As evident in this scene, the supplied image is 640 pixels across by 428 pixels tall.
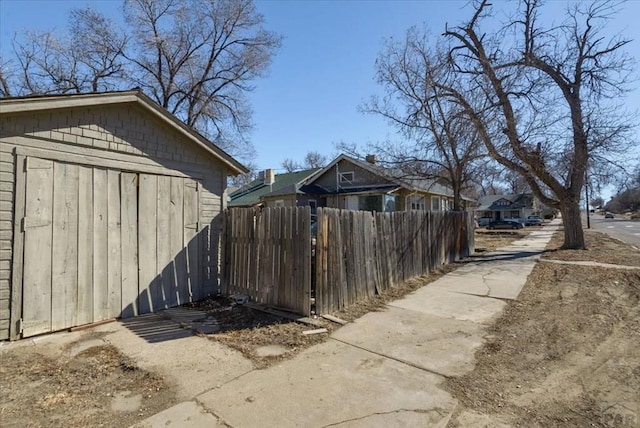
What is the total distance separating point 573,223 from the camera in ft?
50.1

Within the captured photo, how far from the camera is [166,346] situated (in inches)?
172

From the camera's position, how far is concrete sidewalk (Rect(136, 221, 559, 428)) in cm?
283

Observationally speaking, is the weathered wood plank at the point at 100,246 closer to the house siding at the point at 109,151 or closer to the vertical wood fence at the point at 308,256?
the house siding at the point at 109,151

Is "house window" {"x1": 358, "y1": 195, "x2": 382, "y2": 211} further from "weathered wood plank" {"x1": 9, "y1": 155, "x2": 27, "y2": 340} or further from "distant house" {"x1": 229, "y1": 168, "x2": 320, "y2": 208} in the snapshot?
"weathered wood plank" {"x1": 9, "y1": 155, "x2": 27, "y2": 340}

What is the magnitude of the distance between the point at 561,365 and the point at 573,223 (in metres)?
14.3

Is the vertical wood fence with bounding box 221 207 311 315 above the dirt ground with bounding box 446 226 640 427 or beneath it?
above

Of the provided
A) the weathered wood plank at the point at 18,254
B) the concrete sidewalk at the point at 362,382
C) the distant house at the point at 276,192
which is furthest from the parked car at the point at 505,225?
the weathered wood plank at the point at 18,254

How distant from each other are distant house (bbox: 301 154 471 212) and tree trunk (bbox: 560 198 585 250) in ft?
23.1

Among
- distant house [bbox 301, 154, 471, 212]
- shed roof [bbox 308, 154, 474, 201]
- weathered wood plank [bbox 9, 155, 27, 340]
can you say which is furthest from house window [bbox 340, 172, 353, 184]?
weathered wood plank [bbox 9, 155, 27, 340]

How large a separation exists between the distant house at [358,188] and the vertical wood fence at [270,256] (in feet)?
46.2

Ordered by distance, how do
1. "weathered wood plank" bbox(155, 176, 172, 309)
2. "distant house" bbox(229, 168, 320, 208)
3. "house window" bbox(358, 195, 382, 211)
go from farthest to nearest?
"distant house" bbox(229, 168, 320, 208) → "house window" bbox(358, 195, 382, 211) → "weathered wood plank" bbox(155, 176, 172, 309)

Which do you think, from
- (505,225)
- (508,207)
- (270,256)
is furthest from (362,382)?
(508,207)

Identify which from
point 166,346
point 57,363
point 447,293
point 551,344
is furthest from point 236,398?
point 447,293

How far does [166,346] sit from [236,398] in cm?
173
